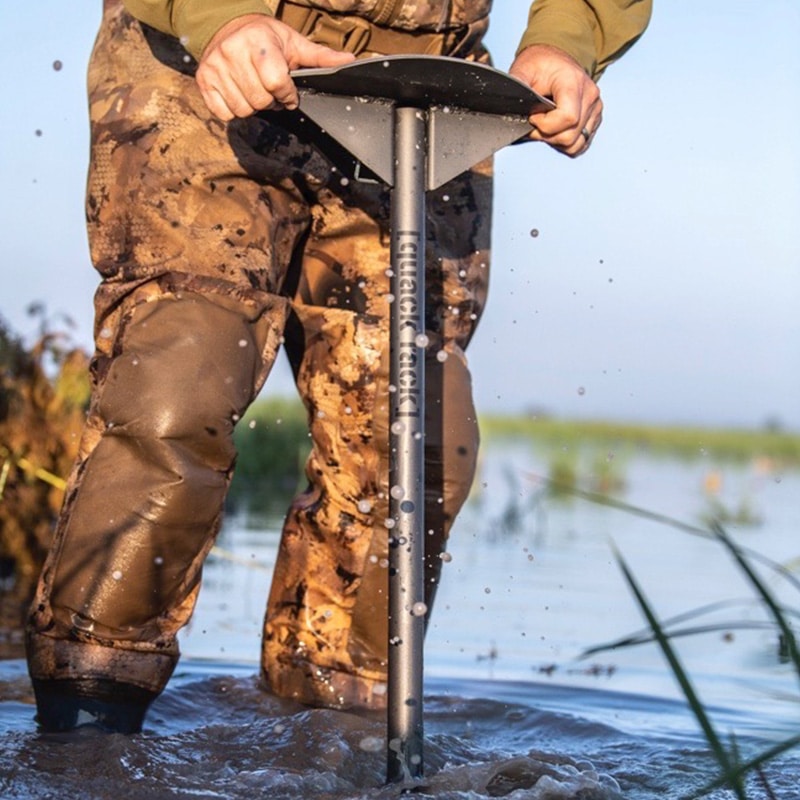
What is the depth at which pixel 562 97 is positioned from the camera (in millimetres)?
2775

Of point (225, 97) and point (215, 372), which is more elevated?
point (225, 97)

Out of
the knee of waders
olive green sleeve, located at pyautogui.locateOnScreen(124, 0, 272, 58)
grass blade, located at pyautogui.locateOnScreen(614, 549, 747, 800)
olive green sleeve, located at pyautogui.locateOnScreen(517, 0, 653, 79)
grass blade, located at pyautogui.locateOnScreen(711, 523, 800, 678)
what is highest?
olive green sleeve, located at pyautogui.locateOnScreen(517, 0, 653, 79)

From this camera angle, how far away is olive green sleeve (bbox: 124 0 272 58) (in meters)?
2.71

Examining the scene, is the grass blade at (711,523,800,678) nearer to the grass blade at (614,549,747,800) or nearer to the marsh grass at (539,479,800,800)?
the marsh grass at (539,479,800,800)

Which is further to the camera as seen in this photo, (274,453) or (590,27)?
(274,453)

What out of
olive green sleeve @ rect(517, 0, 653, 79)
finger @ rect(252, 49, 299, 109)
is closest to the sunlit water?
finger @ rect(252, 49, 299, 109)

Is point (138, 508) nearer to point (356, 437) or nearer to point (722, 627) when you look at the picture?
point (356, 437)

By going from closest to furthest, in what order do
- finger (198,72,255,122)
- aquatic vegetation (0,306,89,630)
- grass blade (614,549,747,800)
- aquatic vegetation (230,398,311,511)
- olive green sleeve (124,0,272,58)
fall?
1. grass blade (614,549,747,800)
2. finger (198,72,255,122)
3. olive green sleeve (124,0,272,58)
4. aquatic vegetation (0,306,89,630)
5. aquatic vegetation (230,398,311,511)

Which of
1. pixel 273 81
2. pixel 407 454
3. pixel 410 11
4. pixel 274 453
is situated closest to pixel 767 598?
pixel 407 454

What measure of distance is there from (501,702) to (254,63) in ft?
6.62

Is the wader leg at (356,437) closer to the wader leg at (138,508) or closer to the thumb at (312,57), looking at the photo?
the wader leg at (138,508)

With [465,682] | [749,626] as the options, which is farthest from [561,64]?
[465,682]

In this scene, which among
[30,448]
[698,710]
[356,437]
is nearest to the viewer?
[698,710]

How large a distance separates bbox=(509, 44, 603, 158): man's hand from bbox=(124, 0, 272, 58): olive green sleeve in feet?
1.64
